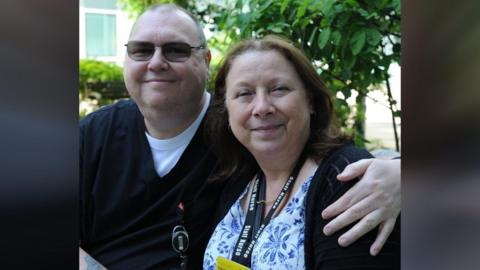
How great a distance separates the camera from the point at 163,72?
248cm

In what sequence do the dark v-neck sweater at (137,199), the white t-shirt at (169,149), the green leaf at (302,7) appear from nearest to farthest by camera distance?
1. the dark v-neck sweater at (137,199)
2. the white t-shirt at (169,149)
3. the green leaf at (302,7)

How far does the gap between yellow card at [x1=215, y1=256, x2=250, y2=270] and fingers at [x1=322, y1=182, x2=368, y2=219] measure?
0.37 meters

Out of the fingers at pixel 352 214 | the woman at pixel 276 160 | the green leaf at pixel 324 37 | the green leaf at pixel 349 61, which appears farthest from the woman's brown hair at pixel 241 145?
the green leaf at pixel 349 61

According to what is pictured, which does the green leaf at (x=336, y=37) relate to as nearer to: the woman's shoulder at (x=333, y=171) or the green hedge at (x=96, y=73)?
the woman's shoulder at (x=333, y=171)

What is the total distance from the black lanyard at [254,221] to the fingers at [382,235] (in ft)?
1.34

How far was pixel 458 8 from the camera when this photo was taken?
0.68 m

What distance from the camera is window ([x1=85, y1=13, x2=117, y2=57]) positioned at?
10.6m

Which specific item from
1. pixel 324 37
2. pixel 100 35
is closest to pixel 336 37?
pixel 324 37

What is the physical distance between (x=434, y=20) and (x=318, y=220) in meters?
1.21

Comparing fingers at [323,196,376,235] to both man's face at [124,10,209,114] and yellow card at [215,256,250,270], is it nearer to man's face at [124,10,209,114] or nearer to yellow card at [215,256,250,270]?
yellow card at [215,256,250,270]

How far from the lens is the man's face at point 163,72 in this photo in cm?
247

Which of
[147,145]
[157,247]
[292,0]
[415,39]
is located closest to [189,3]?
[292,0]

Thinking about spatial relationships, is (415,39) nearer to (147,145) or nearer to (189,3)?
(147,145)

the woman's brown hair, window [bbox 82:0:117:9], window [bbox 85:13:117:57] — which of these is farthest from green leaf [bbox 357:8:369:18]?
window [bbox 85:13:117:57]
